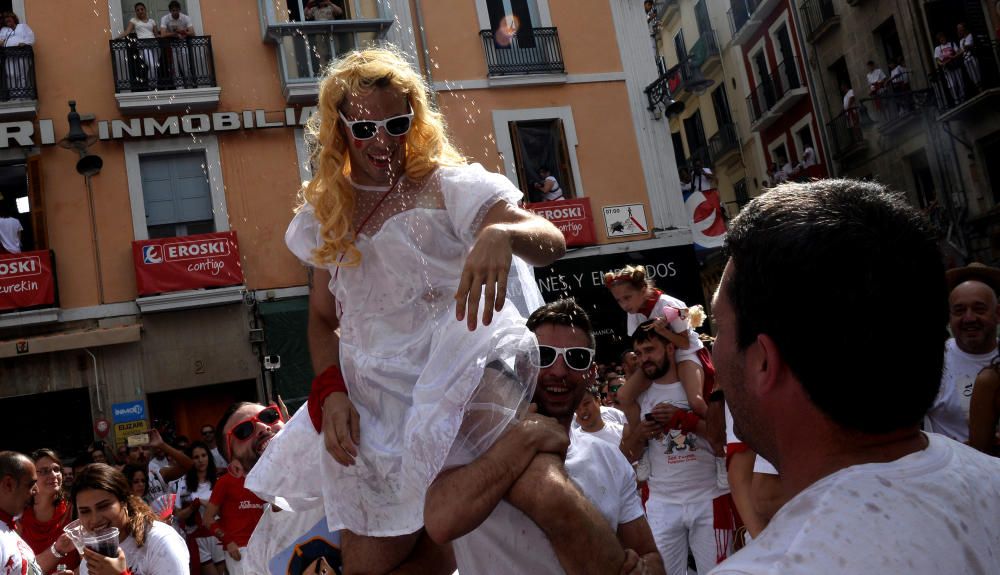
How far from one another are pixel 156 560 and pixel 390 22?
1400 centimetres

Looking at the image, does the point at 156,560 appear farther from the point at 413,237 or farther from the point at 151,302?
the point at 151,302

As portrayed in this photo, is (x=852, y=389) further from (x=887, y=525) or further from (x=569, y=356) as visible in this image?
(x=569, y=356)

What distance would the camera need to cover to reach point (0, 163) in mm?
16438

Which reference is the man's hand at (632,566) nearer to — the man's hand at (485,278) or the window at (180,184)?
the man's hand at (485,278)

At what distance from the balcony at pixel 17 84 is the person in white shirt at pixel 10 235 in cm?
179

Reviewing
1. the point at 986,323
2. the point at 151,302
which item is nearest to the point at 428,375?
the point at 986,323

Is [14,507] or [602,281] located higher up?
[602,281]

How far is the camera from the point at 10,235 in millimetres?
16109

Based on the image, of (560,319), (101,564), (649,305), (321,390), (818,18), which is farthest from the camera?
(818,18)

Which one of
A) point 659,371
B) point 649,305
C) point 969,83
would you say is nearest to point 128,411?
point 649,305

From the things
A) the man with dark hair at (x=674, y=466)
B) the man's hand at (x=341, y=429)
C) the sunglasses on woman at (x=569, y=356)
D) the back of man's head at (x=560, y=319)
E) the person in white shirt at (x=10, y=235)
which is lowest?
the man with dark hair at (x=674, y=466)

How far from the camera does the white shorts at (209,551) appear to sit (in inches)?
380

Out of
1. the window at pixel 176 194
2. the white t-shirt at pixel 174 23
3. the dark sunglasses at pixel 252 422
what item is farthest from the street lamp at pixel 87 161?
the dark sunglasses at pixel 252 422

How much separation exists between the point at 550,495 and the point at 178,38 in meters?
16.2
